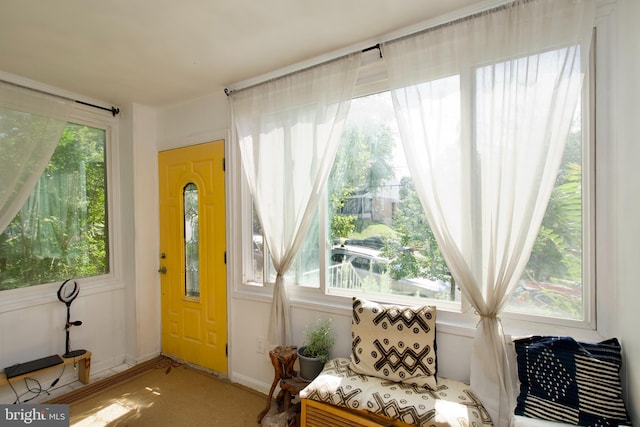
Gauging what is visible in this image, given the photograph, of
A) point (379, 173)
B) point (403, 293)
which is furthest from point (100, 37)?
point (403, 293)

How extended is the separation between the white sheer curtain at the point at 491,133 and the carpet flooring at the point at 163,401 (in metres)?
1.75

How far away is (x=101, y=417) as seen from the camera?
2211 mm

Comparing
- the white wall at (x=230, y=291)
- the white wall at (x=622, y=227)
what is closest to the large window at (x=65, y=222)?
the white wall at (x=230, y=291)

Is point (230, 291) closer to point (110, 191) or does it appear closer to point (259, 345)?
point (259, 345)

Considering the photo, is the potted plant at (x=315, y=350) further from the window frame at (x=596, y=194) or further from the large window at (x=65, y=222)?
the large window at (x=65, y=222)

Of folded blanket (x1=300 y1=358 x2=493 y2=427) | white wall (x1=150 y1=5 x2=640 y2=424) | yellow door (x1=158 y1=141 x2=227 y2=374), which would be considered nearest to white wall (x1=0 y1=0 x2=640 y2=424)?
white wall (x1=150 y1=5 x2=640 y2=424)

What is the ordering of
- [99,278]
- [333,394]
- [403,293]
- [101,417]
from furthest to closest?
[99,278], [101,417], [403,293], [333,394]

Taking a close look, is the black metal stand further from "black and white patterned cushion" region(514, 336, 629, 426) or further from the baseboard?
"black and white patterned cushion" region(514, 336, 629, 426)

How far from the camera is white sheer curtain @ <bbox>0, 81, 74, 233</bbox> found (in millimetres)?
2277

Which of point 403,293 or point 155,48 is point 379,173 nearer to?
point 403,293

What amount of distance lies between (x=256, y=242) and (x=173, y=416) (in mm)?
1423

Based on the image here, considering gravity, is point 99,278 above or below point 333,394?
above

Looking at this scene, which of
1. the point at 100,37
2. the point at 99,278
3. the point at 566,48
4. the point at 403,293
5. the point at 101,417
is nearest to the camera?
the point at 566,48

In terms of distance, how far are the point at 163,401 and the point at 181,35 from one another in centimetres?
270
